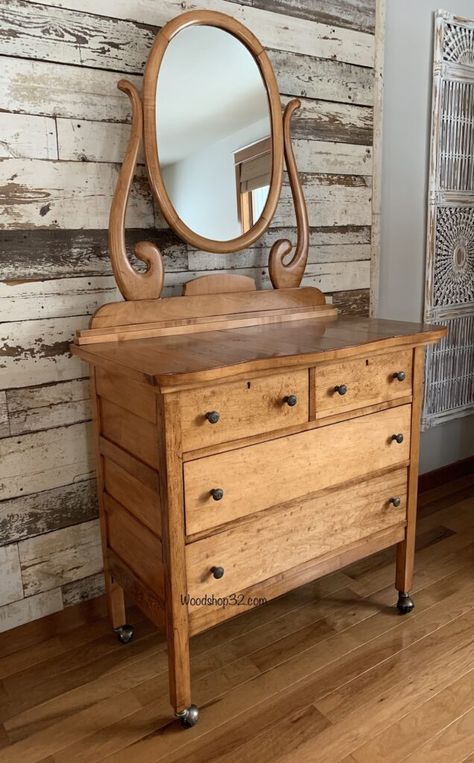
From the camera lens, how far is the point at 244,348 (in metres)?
1.43

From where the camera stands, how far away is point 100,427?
5.26 ft

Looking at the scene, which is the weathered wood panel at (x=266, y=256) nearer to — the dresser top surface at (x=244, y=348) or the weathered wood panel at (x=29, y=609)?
the dresser top surface at (x=244, y=348)

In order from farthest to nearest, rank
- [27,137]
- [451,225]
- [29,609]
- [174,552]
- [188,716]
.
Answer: [451,225] < [29,609] < [27,137] < [188,716] < [174,552]

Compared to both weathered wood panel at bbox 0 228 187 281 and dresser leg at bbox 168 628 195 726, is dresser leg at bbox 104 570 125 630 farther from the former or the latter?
weathered wood panel at bbox 0 228 187 281

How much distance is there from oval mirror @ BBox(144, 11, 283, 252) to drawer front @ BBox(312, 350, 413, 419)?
1.82ft

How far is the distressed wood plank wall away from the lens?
154 cm

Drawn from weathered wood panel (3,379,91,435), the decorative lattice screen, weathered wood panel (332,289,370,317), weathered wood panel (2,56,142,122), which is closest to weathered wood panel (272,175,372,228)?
weathered wood panel (332,289,370,317)

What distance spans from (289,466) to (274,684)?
60 centimetres

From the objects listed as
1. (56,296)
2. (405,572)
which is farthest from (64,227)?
(405,572)

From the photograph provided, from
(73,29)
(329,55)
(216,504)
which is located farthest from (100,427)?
(329,55)

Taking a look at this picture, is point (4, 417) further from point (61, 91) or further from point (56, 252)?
point (61, 91)

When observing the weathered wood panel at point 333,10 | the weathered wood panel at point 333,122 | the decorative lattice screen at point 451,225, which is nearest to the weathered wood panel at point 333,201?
the weathered wood panel at point 333,122

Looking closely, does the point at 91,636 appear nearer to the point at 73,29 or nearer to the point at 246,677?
the point at 246,677

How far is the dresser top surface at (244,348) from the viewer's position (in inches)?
48.3
